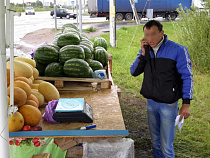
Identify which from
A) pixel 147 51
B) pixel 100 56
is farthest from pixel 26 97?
pixel 100 56

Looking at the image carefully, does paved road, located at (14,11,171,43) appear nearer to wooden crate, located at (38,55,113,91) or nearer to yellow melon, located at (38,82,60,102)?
wooden crate, located at (38,55,113,91)

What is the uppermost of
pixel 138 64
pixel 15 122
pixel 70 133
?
pixel 138 64

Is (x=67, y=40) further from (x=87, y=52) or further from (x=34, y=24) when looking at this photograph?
(x=34, y=24)

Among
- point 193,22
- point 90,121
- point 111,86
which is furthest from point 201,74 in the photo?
point 90,121

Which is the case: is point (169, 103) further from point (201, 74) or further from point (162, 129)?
point (201, 74)

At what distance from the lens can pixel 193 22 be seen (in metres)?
9.93

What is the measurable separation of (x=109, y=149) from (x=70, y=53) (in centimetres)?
215

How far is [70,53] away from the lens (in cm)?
452

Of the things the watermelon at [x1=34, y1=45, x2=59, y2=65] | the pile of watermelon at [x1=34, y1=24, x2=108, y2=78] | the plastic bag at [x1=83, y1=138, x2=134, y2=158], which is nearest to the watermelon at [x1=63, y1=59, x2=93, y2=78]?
the pile of watermelon at [x1=34, y1=24, x2=108, y2=78]

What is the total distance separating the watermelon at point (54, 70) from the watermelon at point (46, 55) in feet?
0.43

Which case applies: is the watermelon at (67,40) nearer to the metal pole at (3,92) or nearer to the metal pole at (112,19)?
the metal pole at (3,92)

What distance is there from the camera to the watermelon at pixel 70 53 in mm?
4516

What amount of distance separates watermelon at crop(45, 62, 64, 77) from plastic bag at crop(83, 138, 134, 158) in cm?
186

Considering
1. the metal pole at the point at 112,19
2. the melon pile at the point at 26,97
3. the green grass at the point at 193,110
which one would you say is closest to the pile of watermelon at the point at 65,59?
the melon pile at the point at 26,97
